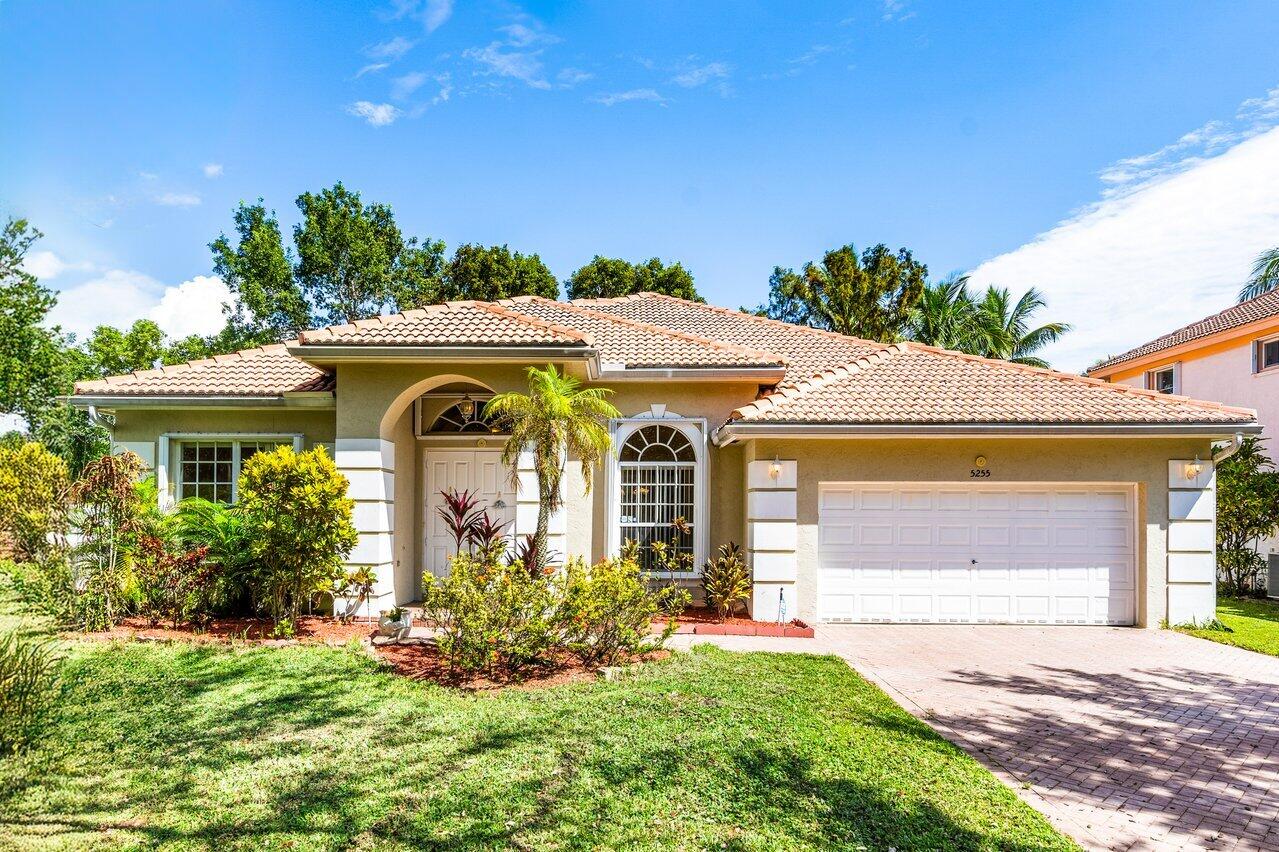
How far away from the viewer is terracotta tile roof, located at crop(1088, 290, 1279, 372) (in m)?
19.7

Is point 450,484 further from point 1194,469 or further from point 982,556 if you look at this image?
point 1194,469

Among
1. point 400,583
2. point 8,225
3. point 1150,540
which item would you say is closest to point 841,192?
point 1150,540

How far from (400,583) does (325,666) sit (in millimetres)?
3577

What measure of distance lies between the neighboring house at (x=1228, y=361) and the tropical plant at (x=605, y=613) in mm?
18805

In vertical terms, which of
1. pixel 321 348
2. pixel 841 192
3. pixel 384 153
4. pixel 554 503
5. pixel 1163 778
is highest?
pixel 384 153

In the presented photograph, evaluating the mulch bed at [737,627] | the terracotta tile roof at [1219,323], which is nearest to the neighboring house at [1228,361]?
the terracotta tile roof at [1219,323]

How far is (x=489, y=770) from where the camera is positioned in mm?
4992

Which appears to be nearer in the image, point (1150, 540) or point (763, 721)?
point (763, 721)

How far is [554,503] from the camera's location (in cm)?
916

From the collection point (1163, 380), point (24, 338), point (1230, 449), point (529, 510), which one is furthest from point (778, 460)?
point (24, 338)

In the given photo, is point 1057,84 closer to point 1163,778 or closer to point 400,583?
point 1163,778

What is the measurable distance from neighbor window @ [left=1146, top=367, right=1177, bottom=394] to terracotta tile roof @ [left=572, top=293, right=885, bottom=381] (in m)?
14.8

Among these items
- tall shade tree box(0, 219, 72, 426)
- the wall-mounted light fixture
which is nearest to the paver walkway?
the wall-mounted light fixture

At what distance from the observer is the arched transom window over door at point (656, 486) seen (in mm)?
12000
